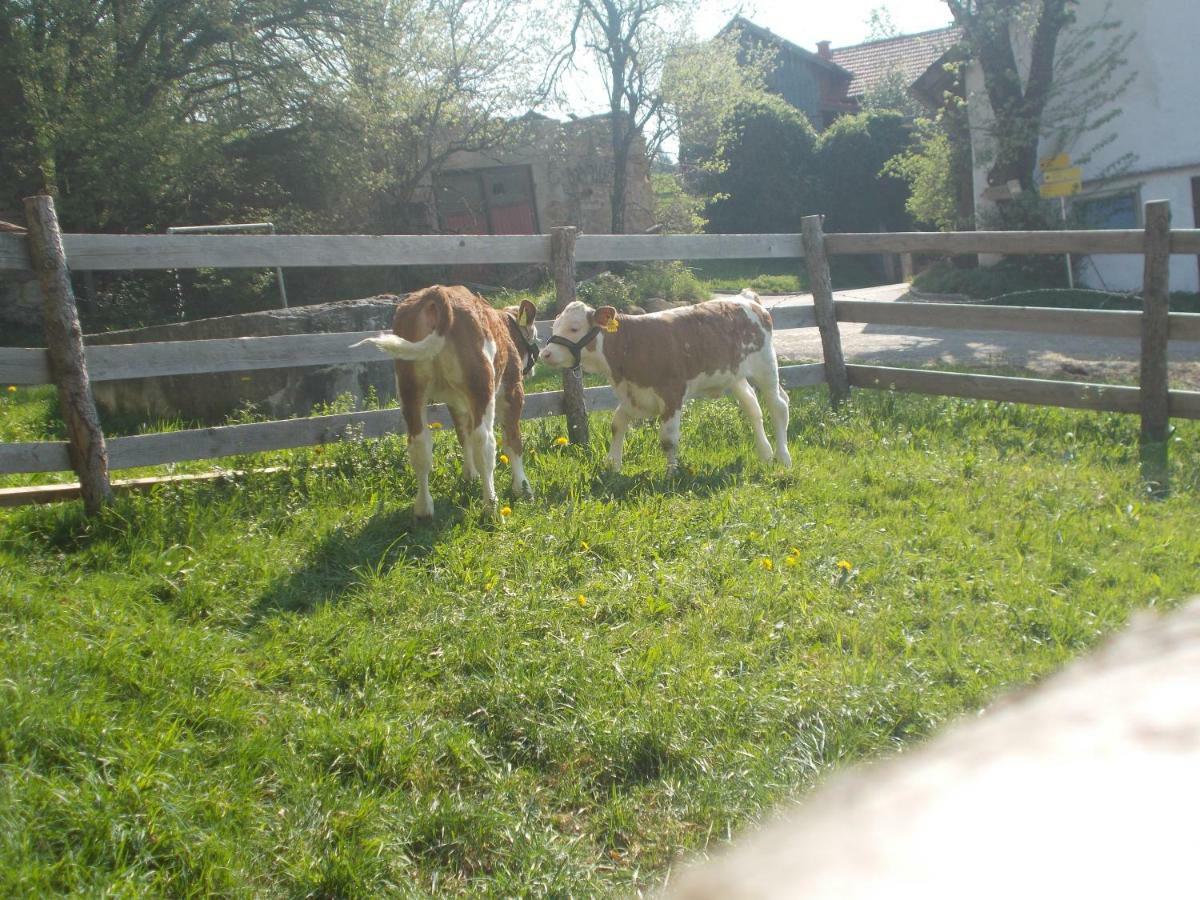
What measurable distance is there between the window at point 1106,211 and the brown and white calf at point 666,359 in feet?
53.2

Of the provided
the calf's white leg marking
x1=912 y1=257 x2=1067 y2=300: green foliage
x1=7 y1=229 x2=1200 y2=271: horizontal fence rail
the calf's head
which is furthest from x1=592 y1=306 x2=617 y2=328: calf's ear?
x1=912 y1=257 x2=1067 y2=300: green foliage

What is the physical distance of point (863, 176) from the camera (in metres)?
35.7

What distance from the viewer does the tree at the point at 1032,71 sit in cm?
1975

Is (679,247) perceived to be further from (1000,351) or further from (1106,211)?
(1106,211)

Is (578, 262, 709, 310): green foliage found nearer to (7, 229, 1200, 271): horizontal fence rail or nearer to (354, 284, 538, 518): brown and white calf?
(7, 229, 1200, 271): horizontal fence rail

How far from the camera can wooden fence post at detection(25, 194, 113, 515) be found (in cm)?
562

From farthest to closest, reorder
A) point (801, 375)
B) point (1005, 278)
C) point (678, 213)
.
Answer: point (678, 213) < point (1005, 278) < point (801, 375)

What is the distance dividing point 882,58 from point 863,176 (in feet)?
64.3

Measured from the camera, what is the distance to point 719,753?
3.56 meters

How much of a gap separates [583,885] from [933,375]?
22.0 ft

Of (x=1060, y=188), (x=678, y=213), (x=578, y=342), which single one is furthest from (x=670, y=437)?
(x=678, y=213)

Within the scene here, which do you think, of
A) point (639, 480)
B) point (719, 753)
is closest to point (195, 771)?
point (719, 753)

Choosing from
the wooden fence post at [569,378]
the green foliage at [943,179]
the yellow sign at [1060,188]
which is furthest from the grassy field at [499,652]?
the green foliage at [943,179]

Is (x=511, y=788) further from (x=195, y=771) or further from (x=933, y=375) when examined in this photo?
(x=933, y=375)
